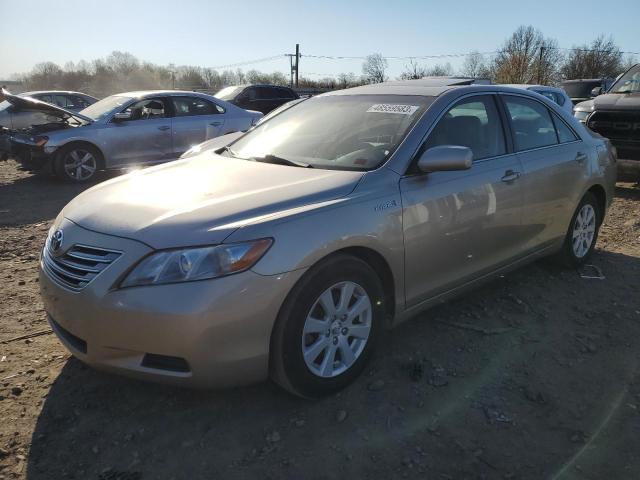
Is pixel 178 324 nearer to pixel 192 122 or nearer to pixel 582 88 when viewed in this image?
pixel 192 122

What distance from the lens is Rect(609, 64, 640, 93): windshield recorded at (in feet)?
30.4

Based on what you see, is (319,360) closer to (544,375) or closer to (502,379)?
(502,379)

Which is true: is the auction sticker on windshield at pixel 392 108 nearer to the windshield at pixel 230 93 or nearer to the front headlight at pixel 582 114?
the front headlight at pixel 582 114

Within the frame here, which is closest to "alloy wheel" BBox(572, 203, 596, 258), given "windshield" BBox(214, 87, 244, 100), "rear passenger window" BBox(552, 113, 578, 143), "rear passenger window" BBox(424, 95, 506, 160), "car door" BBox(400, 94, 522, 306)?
"rear passenger window" BBox(552, 113, 578, 143)

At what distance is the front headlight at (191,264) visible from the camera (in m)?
2.44

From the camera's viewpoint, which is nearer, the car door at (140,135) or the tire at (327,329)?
the tire at (327,329)

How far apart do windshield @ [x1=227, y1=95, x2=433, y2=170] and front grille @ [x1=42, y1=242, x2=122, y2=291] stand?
1.36m

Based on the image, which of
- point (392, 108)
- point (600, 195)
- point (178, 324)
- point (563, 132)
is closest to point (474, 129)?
point (392, 108)

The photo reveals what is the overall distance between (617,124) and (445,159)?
698 cm

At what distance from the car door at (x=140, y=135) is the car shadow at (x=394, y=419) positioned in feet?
23.0

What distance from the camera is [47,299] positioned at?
2.86 m

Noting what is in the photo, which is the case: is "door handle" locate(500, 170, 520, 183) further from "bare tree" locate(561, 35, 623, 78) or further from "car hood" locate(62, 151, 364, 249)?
"bare tree" locate(561, 35, 623, 78)

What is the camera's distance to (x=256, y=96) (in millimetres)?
17766


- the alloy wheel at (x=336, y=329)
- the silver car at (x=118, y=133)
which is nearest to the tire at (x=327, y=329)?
the alloy wheel at (x=336, y=329)
